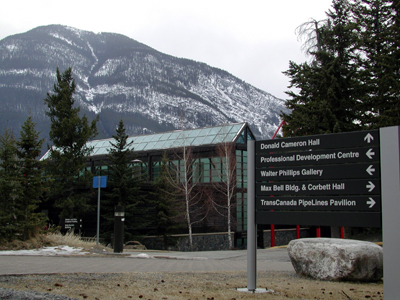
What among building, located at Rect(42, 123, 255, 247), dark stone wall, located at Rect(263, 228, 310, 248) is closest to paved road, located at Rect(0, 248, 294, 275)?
building, located at Rect(42, 123, 255, 247)

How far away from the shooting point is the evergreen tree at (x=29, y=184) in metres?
15.5

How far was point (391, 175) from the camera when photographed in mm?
6324

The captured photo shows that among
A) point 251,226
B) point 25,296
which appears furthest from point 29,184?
point 25,296

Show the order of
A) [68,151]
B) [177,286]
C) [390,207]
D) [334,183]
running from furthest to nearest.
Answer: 1. [68,151]
2. [177,286]
3. [334,183]
4. [390,207]

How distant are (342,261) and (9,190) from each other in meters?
11.5

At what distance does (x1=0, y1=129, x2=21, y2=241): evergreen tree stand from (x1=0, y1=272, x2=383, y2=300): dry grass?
24.7 feet

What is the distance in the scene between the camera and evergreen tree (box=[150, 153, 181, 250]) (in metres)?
32.5

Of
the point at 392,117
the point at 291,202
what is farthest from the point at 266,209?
the point at 392,117

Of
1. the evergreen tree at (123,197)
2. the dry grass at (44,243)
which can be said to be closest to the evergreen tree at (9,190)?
the dry grass at (44,243)

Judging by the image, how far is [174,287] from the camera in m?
7.46

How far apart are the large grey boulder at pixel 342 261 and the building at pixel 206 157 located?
24.5 m

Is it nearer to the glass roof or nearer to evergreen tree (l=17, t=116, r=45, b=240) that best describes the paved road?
evergreen tree (l=17, t=116, r=45, b=240)

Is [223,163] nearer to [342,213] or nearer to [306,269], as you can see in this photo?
[306,269]

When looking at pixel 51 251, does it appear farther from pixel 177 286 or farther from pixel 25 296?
pixel 25 296
